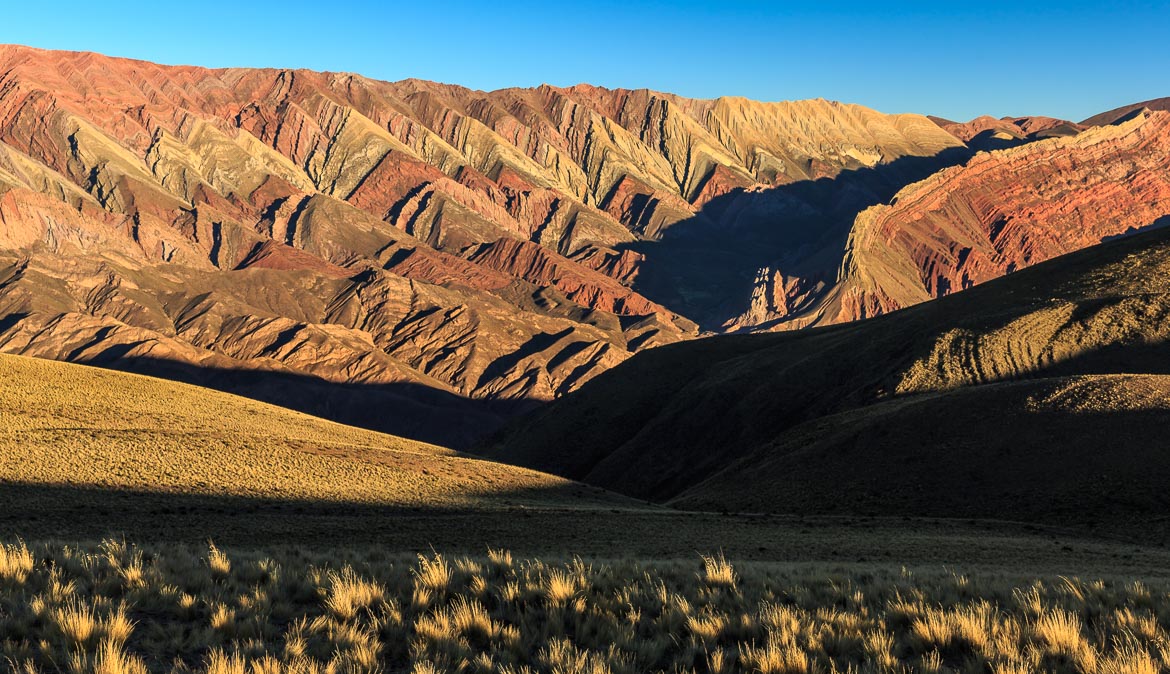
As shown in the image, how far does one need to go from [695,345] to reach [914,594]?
102 meters

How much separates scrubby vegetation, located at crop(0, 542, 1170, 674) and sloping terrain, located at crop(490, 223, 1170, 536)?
32.8 meters

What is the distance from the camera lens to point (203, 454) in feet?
155

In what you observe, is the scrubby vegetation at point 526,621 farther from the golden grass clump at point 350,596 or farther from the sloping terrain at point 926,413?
the sloping terrain at point 926,413

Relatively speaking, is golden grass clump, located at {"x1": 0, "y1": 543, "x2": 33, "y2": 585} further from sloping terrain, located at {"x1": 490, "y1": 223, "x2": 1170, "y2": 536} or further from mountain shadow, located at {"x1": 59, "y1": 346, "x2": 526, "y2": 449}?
mountain shadow, located at {"x1": 59, "y1": 346, "x2": 526, "y2": 449}

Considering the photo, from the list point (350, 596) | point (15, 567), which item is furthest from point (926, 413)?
point (15, 567)

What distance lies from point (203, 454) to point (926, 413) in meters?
43.1

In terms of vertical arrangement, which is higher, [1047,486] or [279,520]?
[1047,486]

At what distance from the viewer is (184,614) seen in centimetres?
1272

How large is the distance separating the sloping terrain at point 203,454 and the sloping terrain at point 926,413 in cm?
1472

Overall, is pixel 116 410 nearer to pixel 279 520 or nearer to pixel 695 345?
pixel 279 520

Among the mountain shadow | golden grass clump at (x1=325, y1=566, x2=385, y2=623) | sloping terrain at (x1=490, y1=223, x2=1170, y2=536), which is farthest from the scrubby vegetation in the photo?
the mountain shadow

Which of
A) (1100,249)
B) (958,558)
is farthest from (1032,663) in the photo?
(1100,249)

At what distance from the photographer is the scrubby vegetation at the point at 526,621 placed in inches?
424

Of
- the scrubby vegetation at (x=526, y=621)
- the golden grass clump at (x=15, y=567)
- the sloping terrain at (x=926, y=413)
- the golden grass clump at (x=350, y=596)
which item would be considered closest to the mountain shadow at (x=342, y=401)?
the sloping terrain at (x=926, y=413)
